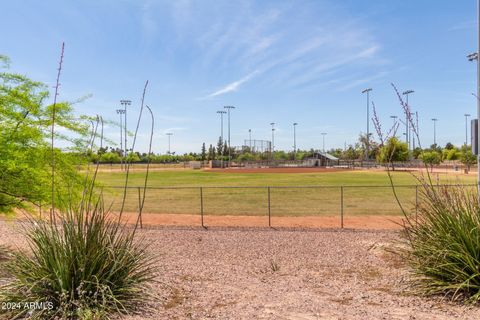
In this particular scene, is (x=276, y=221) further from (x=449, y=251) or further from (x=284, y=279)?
(x=449, y=251)

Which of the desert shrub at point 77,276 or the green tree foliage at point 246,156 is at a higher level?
the green tree foliage at point 246,156

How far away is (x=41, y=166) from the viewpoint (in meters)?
9.96

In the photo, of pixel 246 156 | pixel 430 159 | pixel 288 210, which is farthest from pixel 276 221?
pixel 246 156

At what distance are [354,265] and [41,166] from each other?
27.1 ft

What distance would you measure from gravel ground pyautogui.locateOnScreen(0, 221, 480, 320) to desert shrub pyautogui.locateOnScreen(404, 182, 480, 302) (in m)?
0.35

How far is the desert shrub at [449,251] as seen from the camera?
5949 millimetres

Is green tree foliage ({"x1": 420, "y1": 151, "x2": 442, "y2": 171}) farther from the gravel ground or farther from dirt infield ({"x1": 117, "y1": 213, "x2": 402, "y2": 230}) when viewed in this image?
dirt infield ({"x1": 117, "y1": 213, "x2": 402, "y2": 230})

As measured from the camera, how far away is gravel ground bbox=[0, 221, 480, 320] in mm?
5551

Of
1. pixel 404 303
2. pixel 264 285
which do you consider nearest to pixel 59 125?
pixel 264 285

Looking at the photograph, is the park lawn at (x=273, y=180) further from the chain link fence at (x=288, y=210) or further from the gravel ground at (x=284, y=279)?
the gravel ground at (x=284, y=279)

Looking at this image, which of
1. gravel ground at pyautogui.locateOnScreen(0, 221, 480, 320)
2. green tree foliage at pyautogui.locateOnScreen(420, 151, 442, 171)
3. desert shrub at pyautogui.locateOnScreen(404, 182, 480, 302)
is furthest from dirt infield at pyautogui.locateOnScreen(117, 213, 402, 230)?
desert shrub at pyautogui.locateOnScreen(404, 182, 480, 302)

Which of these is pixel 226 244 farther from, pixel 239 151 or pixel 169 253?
pixel 239 151

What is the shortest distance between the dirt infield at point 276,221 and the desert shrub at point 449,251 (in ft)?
27.2

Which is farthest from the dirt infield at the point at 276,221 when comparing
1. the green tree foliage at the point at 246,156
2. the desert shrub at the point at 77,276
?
the green tree foliage at the point at 246,156
